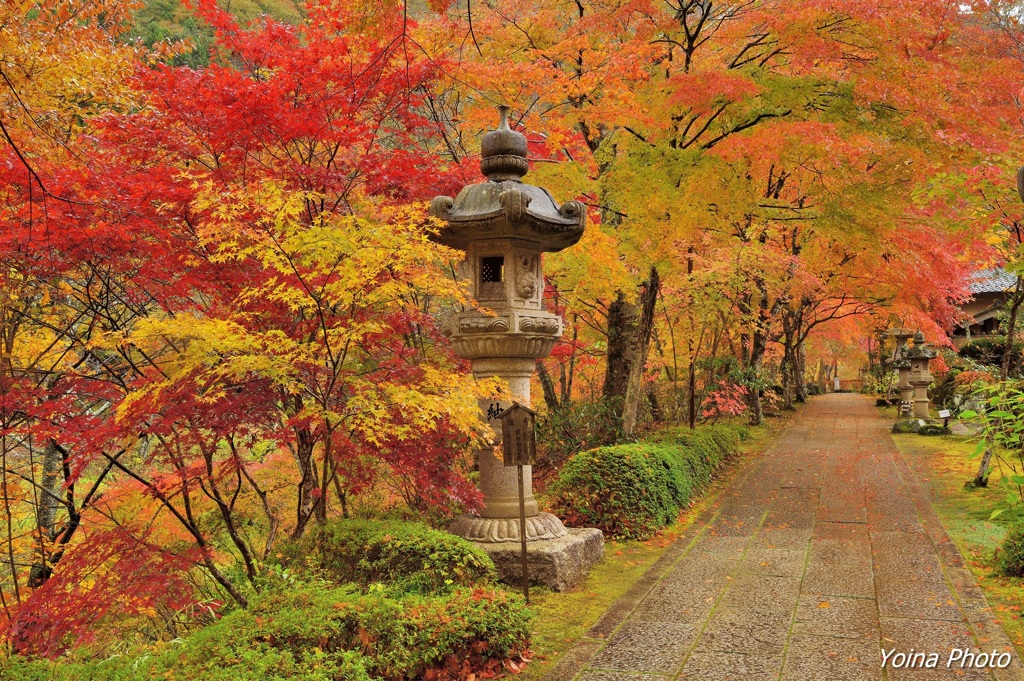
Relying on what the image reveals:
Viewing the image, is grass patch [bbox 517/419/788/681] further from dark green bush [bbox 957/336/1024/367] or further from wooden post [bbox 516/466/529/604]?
dark green bush [bbox 957/336/1024/367]

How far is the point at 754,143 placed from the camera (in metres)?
9.70

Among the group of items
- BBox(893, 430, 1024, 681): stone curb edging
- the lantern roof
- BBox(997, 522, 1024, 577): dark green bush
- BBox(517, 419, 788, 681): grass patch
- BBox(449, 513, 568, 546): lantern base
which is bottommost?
BBox(517, 419, 788, 681): grass patch

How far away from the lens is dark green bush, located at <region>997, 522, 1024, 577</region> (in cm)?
673

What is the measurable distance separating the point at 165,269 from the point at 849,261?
57.1ft

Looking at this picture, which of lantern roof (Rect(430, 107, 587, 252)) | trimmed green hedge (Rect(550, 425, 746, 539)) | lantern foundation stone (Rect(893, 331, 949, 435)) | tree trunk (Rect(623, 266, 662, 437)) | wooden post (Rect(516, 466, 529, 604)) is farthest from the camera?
lantern foundation stone (Rect(893, 331, 949, 435))

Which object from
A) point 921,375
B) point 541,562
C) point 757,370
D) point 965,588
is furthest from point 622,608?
point 921,375

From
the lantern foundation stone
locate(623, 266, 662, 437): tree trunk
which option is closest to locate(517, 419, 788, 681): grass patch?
locate(623, 266, 662, 437): tree trunk

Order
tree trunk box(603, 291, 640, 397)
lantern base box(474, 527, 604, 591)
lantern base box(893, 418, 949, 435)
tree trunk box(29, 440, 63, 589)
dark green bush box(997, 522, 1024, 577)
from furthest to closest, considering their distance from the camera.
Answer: lantern base box(893, 418, 949, 435), tree trunk box(603, 291, 640, 397), tree trunk box(29, 440, 63, 589), lantern base box(474, 527, 604, 591), dark green bush box(997, 522, 1024, 577)

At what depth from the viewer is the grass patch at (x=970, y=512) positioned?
620 cm

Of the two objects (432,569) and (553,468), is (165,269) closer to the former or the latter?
(432,569)

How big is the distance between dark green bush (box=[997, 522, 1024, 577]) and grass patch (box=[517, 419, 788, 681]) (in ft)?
11.3

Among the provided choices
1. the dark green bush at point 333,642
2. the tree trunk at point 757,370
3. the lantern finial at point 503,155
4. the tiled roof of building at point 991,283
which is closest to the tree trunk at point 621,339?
the lantern finial at point 503,155

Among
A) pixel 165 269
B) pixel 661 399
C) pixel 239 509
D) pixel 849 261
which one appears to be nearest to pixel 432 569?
pixel 165 269

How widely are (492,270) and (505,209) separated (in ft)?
2.86
